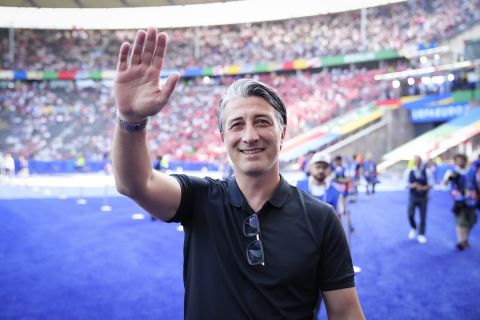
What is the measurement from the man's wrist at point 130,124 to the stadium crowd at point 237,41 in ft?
120

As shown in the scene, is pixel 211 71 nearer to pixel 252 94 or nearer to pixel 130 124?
pixel 252 94

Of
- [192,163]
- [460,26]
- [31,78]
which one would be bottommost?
[192,163]

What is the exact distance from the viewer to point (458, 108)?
24.5 metres

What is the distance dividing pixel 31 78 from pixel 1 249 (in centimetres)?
3771

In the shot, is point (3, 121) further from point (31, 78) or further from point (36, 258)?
point (36, 258)

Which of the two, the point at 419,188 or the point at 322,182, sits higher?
the point at 322,182

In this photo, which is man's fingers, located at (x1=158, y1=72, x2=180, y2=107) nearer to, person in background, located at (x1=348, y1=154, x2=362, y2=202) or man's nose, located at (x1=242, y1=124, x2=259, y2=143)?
man's nose, located at (x1=242, y1=124, x2=259, y2=143)

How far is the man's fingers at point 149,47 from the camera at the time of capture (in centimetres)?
139

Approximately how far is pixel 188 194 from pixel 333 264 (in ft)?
2.27

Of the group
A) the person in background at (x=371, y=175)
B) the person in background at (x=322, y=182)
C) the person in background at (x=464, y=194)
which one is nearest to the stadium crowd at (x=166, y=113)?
the person in background at (x=371, y=175)

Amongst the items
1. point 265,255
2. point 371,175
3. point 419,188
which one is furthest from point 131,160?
point 371,175

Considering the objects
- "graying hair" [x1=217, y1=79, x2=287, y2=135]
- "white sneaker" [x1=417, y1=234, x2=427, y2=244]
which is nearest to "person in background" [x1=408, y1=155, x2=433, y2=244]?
"white sneaker" [x1=417, y1=234, x2=427, y2=244]

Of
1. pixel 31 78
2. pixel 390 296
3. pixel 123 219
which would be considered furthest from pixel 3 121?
pixel 390 296

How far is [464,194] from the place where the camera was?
721 centimetres
